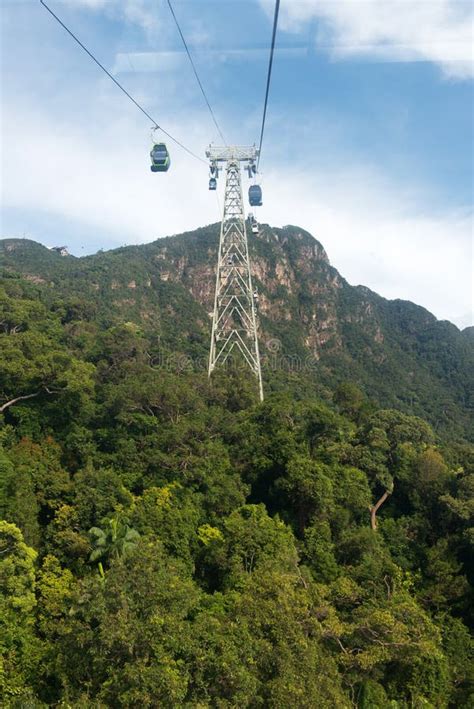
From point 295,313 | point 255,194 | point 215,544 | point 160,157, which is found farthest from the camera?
point 295,313

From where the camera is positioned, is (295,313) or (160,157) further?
(295,313)

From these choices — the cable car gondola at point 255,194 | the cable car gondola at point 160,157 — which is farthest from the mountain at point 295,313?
the cable car gondola at point 160,157

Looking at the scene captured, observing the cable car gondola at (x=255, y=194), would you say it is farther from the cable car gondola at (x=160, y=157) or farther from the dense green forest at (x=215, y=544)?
the dense green forest at (x=215, y=544)

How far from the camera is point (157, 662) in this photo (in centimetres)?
961

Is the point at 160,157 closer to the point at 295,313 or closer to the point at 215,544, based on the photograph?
the point at 215,544

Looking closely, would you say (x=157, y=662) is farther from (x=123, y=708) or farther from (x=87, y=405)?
(x=87, y=405)

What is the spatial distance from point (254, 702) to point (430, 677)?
6.27 metres

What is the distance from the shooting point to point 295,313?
10938 cm

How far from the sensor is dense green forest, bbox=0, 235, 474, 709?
399 inches

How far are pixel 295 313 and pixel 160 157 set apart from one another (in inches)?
3629

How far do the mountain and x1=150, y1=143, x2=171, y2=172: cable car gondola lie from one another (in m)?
34.1

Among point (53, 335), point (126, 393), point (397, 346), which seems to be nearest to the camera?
point (126, 393)

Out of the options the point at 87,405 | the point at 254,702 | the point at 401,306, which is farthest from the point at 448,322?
the point at 254,702

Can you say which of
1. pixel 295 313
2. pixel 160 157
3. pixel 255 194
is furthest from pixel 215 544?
pixel 295 313
